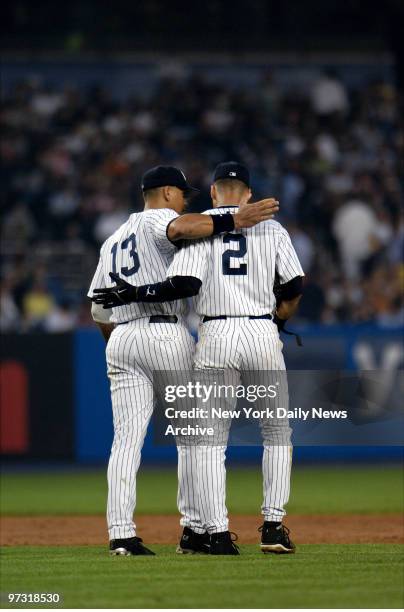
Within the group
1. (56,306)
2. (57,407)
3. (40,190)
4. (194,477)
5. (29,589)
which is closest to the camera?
(29,589)

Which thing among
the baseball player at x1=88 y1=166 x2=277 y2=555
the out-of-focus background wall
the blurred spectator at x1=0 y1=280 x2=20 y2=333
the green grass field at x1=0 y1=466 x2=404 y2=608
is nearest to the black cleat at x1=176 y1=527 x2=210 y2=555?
the baseball player at x1=88 y1=166 x2=277 y2=555

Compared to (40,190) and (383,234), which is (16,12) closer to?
(40,190)

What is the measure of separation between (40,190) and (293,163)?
3.65 metres

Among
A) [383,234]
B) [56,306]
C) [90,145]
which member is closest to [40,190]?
[90,145]

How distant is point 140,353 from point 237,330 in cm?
55

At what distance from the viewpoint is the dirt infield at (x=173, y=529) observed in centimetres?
875

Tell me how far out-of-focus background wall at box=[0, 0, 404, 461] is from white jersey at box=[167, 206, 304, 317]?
7.22 metres

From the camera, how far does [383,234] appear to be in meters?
17.7

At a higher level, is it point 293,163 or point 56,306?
point 293,163

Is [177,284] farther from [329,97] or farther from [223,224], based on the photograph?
[329,97]

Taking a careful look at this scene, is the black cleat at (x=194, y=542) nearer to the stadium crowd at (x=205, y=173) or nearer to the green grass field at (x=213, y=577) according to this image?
the green grass field at (x=213, y=577)

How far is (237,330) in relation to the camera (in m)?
6.80

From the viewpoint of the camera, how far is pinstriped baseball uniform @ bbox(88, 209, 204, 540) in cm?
695

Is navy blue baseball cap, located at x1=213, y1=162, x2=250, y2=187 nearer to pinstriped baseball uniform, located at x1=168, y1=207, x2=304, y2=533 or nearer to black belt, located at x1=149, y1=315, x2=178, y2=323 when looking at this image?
pinstriped baseball uniform, located at x1=168, y1=207, x2=304, y2=533
